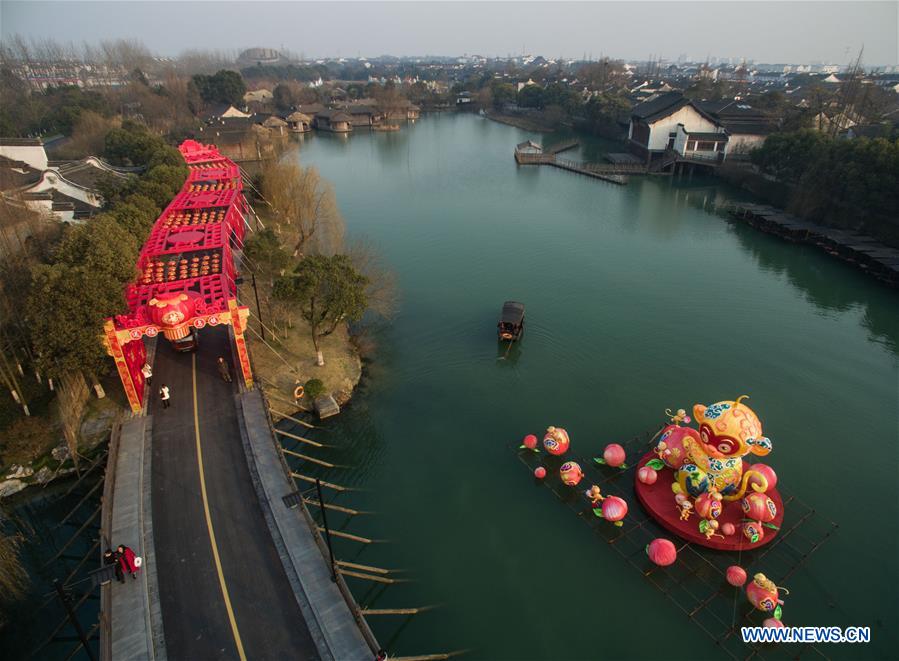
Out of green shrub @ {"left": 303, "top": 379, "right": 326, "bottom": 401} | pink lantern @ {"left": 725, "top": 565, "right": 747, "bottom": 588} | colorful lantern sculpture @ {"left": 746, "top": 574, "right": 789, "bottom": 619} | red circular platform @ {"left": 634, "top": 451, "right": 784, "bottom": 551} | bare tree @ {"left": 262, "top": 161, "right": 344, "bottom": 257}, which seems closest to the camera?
colorful lantern sculpture @ {"left": 746, "top": 574, "right": 789, "bottom": 619}

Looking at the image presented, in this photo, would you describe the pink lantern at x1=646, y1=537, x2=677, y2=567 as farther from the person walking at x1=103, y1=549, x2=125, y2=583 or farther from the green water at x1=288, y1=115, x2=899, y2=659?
the person walking at x1=103, y1=549, x2=125, y2=583

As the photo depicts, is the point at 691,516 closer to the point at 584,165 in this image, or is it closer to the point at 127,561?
the point at 127,561

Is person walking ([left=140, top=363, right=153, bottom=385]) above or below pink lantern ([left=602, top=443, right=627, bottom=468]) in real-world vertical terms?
above

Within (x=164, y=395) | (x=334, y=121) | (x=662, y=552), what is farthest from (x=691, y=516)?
(x=334, y=121)

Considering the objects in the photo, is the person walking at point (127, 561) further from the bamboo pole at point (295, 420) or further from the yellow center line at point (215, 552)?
the bamboo pole at point (295, 420)

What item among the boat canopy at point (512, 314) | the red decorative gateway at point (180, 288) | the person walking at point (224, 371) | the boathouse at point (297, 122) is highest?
the red decorative gateway at point (180, 288)

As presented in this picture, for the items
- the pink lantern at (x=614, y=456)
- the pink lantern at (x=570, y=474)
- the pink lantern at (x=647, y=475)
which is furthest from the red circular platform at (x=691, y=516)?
the pink lantern at (x=570, y=474)

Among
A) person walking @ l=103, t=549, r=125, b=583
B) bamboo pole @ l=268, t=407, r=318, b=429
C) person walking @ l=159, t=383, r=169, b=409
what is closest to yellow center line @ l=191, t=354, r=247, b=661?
person walking @ l=159, t=383, r=169, b=409
